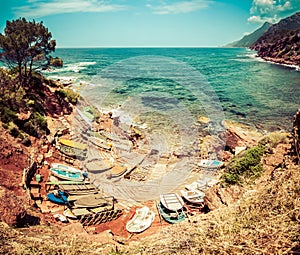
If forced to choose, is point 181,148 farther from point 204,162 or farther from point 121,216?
point 121,216

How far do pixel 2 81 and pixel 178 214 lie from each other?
13810 millimetres

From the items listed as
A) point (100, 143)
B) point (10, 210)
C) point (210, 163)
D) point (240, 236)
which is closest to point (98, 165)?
point (100, 143)

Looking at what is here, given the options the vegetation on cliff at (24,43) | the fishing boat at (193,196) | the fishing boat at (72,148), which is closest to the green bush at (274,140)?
the fishing boat at (193,196)

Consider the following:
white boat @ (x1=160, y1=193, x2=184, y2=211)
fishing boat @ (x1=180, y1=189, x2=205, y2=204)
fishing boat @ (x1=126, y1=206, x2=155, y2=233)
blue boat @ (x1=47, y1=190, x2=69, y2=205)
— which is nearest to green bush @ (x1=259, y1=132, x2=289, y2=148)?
fishing boat @ (x1=180, y1=189, x2=205, y2=204)

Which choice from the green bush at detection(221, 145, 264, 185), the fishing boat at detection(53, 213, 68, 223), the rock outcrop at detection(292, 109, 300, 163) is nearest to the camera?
the rock outcrop at detection(292, 109, 300, 163)

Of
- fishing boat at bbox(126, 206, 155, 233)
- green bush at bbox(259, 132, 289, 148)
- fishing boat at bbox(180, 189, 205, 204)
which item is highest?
green bush at bbox(259, 132, 289, 148)

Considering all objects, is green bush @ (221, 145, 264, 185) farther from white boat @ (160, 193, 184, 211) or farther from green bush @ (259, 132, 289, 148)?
white boat @ (160, 193, 184, 211)

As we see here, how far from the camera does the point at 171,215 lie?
1045 centimetres

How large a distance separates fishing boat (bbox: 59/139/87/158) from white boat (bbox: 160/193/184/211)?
20.1ft

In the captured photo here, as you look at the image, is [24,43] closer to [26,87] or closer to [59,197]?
[26,87]

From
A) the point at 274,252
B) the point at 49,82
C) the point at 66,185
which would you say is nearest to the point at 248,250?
the point at 274,252

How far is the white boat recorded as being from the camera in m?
10.8

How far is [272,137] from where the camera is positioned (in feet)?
28.2

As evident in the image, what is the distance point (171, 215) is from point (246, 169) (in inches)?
161
